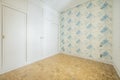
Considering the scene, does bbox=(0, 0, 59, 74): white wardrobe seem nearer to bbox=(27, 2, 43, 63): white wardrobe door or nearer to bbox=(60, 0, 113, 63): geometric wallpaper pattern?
bbox=(27, 2, 43, 63): white wardrobe door

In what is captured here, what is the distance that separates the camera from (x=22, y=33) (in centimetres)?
251

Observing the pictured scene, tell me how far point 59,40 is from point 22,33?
2.46 metres

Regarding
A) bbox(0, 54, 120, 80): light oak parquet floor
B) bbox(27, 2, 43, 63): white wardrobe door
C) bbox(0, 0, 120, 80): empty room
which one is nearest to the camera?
bbox(0, 54, 120, 80): light oak parquet floor

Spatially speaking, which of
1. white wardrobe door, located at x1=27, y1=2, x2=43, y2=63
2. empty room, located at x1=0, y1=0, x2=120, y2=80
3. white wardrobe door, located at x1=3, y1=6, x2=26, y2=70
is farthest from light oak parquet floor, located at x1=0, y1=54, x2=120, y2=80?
white wardrobe door, located at x1=27, y1=2, x2=43, y2=63

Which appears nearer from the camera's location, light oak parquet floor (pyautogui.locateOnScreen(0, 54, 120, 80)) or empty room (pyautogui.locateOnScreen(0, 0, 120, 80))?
light oak parquet floor (pyautogui.locateOnScreen(0, 54, 120, 80))

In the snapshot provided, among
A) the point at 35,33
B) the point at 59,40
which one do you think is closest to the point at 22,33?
the point at 35,33

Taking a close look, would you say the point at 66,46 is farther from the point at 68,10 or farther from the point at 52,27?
the point at 68,10

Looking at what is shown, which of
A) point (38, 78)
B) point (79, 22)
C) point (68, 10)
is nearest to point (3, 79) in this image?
point (38, 78)

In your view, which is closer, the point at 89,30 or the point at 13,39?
the point at 13,39

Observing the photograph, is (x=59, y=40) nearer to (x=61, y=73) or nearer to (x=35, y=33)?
(x=35, y=33)

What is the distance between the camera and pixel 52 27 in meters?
3.97

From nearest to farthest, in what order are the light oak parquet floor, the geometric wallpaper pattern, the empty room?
the light oak parquet floor
the empty room
the geometric wallpaper pattern

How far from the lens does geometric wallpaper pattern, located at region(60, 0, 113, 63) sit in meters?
2.88

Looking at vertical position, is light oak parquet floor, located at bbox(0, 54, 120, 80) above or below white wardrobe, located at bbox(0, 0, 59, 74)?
below
